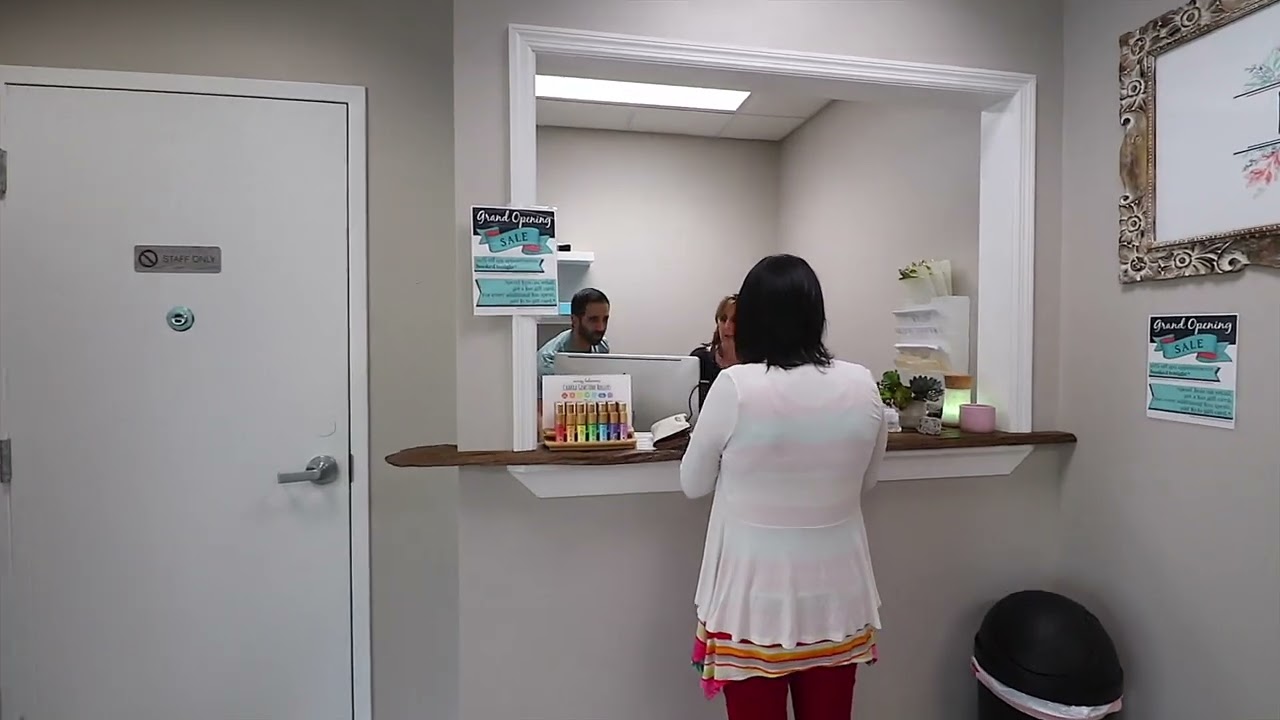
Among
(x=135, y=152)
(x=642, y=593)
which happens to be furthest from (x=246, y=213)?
(x=642, y=593)

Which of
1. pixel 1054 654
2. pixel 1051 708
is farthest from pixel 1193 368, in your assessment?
pixel 1051 708

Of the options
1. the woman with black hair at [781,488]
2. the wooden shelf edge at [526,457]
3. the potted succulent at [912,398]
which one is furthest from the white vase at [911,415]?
the woman with black hair at [781,488]

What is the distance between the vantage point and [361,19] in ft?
6.57

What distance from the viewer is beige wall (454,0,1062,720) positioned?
161cm

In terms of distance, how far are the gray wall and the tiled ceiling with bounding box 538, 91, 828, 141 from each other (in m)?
1.44

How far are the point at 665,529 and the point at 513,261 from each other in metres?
0.82

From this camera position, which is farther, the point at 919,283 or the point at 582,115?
the point at 582,115

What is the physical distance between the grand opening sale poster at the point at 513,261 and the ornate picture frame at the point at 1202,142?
155 centimetres

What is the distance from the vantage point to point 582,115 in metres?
3.34

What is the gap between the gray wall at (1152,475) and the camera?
1.43 m

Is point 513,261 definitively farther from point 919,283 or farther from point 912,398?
point 919,283

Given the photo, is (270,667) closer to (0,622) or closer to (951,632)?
(0,622)

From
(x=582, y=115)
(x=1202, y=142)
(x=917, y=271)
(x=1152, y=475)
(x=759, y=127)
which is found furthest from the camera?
(x=759, y=127)

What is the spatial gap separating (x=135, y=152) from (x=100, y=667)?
1.53 metres
